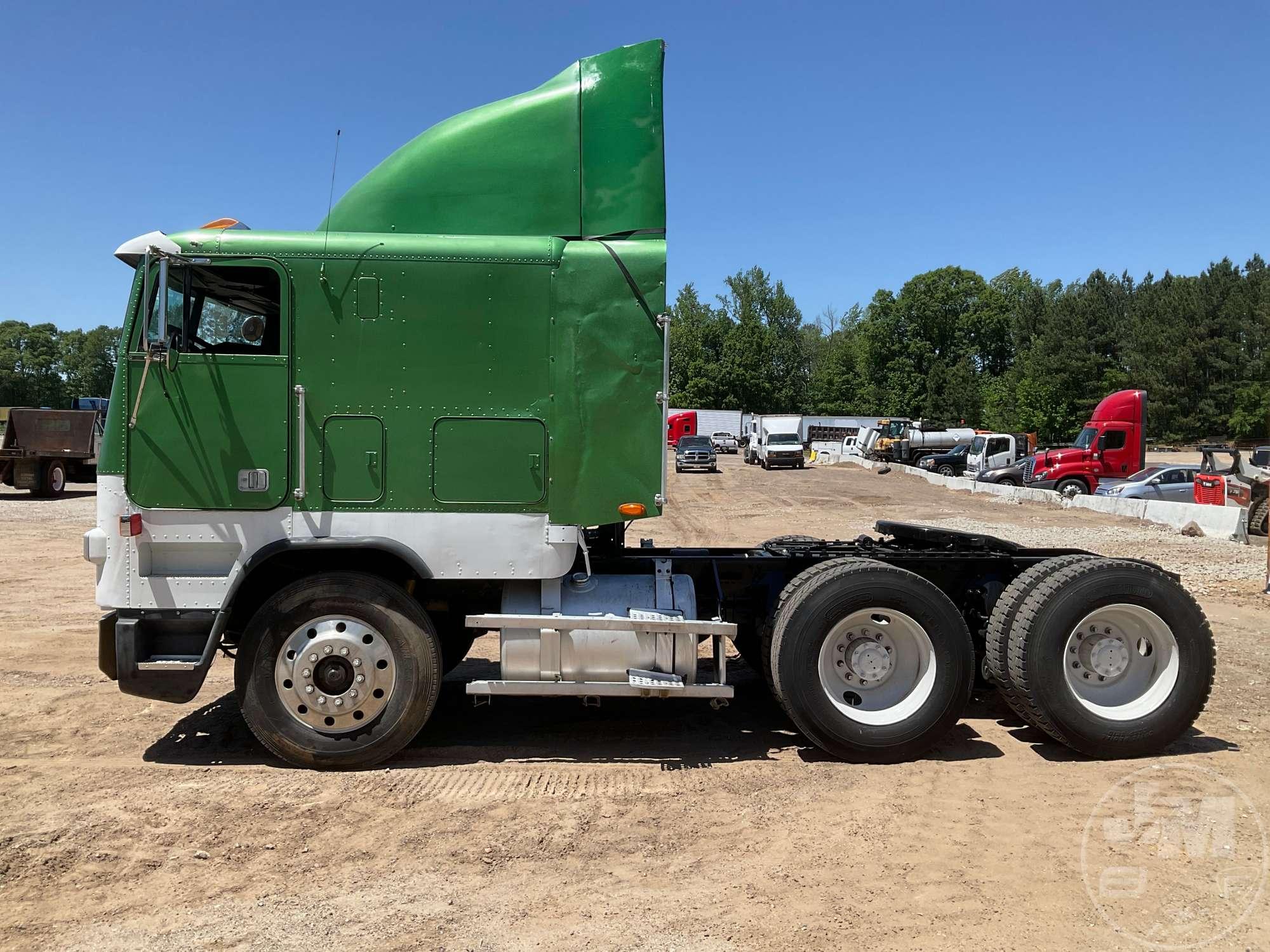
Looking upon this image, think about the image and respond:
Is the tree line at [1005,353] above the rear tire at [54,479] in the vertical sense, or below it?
above

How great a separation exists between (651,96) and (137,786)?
203 inches

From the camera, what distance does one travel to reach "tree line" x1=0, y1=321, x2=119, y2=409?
102m

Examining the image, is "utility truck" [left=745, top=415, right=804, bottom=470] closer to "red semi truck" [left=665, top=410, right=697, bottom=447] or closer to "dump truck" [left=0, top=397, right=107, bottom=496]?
"red semi truck" [left=665, top=410, right=697, bottom=447]

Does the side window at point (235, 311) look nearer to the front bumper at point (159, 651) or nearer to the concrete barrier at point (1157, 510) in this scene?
the front bumper at point (159, 651)

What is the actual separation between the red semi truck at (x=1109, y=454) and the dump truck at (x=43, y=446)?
2981cm

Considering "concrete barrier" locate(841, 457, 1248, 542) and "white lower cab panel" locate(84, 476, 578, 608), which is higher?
"white lower cab panel" locate(84, 476, 578, 608)

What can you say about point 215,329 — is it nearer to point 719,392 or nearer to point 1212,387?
point 1212,387

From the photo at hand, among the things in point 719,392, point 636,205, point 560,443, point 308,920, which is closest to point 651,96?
point 636,205

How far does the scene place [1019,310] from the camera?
282 feet

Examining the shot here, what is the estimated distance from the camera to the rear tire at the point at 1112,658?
535cm

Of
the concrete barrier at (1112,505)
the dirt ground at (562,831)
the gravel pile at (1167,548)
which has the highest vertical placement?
the concrete barrier at (1112,505)

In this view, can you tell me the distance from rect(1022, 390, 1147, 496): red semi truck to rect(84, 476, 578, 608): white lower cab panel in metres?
28.0

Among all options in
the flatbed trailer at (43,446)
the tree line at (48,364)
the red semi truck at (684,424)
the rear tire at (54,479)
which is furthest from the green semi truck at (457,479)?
the tree line at (48,364)

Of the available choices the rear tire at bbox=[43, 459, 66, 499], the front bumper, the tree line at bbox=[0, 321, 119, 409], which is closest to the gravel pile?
the front bumper
